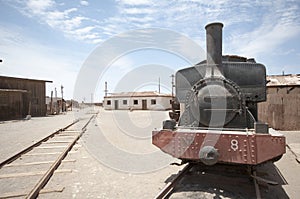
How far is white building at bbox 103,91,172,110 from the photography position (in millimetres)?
39719

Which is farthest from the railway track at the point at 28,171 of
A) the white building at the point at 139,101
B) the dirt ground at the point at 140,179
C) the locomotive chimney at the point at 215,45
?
the white building at the point at 139,101

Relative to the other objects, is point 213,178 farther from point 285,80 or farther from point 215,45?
point 285,80

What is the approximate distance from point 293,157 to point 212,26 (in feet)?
16.0

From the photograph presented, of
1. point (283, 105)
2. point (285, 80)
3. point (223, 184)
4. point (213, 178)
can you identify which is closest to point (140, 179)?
point (213, 178)

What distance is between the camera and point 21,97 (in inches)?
911

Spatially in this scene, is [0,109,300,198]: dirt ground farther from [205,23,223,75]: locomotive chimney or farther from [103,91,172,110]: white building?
[103,91,172,110]: white building

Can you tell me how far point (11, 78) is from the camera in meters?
23.2

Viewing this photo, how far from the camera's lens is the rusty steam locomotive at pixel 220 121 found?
3.39 meters

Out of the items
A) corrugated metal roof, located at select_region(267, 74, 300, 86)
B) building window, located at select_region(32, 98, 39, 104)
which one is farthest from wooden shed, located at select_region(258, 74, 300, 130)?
building window, located at select_region(32, 98, 39, 104)

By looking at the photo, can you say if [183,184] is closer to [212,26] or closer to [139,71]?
[212,26]

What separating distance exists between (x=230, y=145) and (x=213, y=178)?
4.16 ft

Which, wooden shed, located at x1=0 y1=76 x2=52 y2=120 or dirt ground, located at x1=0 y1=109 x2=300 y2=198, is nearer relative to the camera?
dirt ground, located at x1=0 y1=109 x2=300 y2=198

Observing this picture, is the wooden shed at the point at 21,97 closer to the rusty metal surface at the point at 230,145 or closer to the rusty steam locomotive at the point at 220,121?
the rusty steam locomotive at the point at 220,121

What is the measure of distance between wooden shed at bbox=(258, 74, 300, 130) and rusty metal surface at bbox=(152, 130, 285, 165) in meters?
10.2
